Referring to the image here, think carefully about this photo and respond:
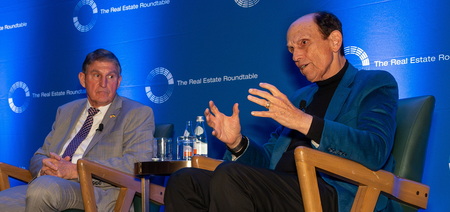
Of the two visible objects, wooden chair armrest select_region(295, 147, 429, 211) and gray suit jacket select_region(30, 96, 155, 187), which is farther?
gray suit jacket select_region(30, 96, 155, 187)

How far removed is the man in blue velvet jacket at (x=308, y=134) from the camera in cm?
235

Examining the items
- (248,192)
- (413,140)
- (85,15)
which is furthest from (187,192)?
(85,15)

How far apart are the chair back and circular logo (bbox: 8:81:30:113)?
11.7 ft

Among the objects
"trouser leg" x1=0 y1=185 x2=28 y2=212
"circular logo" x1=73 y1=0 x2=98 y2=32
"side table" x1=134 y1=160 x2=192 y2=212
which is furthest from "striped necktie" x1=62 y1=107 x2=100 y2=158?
"circular logo" x1=73 y1=0 x2=98 y2=32

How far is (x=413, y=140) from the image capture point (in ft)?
8.77

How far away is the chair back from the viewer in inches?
105

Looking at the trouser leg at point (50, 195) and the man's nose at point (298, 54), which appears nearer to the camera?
the man's nose at point (298, 54)

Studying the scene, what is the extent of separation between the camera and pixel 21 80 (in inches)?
207

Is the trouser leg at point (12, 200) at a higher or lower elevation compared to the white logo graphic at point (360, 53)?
lower

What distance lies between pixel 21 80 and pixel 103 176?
237 cm

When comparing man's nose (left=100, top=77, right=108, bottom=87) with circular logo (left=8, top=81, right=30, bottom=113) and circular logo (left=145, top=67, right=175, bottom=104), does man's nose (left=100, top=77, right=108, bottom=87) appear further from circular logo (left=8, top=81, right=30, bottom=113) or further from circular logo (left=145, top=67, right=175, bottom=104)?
circular logo (left=8, top=81, right=30, bottom=113)

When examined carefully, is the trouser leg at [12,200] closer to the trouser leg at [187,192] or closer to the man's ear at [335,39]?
the trouser leg at [187,192]

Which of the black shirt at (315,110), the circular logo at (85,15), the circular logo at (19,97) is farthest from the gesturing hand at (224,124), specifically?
the circular logo at (19,97)

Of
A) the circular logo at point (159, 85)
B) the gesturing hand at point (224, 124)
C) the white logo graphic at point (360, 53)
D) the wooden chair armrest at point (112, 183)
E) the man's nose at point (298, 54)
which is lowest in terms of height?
the wooden chair armrest at point (112, 183)
